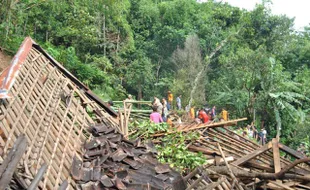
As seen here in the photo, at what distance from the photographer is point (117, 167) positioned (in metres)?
4.35

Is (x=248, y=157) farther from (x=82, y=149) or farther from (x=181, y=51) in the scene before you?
(x=181, y=51)

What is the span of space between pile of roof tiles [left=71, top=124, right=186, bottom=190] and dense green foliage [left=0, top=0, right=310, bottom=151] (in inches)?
361

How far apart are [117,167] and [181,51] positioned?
20.3m

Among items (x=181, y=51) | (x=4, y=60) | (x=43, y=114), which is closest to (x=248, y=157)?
(x=43, y=114)

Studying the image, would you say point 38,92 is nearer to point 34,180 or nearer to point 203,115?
point 34,180

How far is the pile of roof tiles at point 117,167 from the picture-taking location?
3.89 m

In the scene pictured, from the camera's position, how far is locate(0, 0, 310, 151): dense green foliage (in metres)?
16.8

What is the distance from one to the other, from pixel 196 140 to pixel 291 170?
1.83 m

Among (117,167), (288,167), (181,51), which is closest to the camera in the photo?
(117,167)

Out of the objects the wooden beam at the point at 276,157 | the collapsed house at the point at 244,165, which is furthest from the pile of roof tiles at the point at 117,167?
the wooden beam at the point at 276,157

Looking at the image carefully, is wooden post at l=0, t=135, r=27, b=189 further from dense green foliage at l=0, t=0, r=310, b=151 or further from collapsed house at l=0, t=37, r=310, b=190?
dense green foliage at l=0, t=0, r=310, b=151

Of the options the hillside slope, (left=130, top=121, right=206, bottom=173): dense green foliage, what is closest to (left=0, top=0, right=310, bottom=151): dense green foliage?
the hillside slope

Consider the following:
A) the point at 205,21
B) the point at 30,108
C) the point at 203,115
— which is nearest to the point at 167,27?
the point at 205,21

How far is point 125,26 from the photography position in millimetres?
23047
